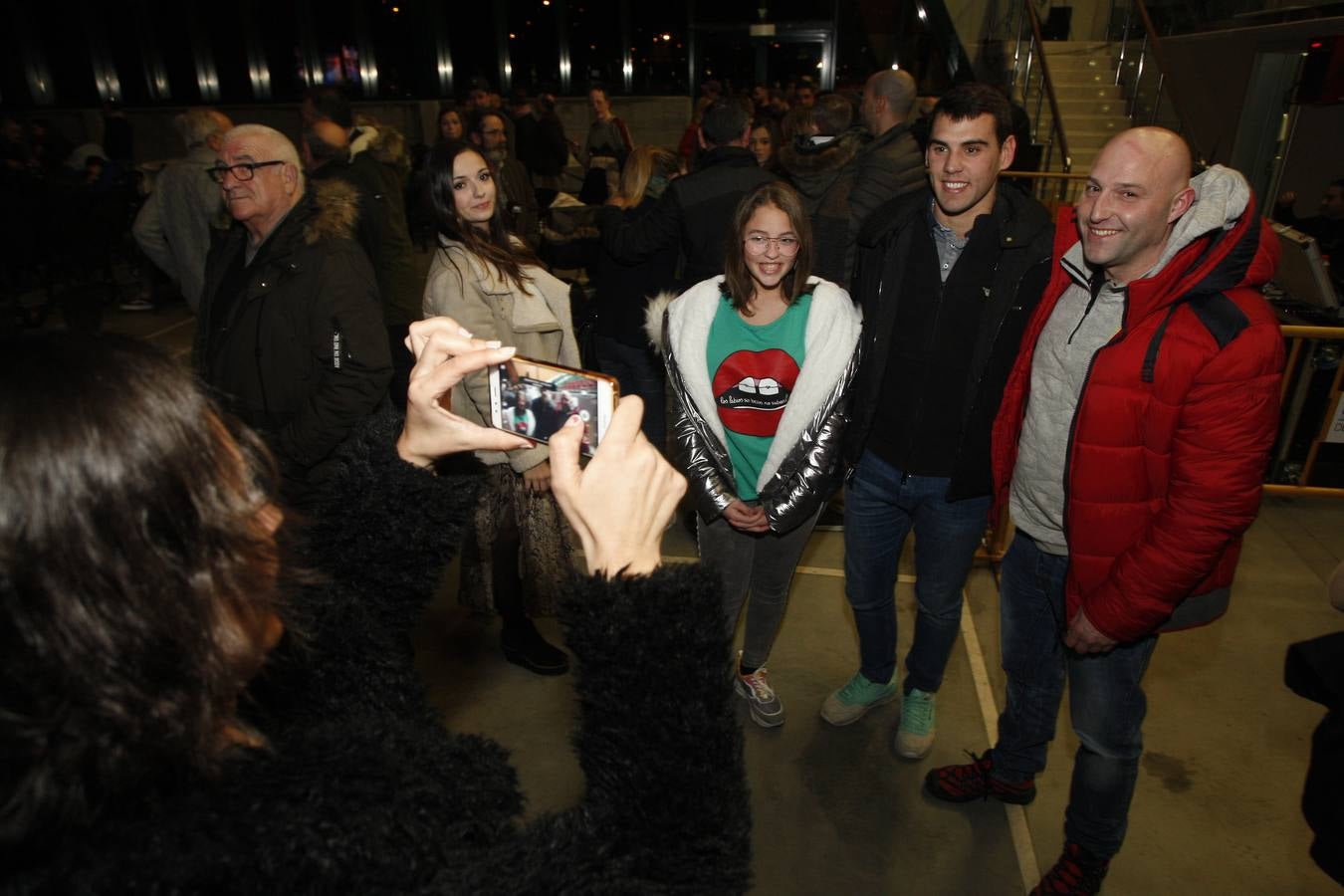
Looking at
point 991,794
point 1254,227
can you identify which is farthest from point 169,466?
point 991,794

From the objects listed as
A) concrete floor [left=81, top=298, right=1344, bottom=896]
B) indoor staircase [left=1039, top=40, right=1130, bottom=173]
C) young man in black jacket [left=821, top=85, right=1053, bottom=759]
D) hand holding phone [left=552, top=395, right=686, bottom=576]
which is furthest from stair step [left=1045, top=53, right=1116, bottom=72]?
hand holding phone [left=552, top=395, right=686, bottom=576]

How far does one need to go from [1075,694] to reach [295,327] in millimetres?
2579

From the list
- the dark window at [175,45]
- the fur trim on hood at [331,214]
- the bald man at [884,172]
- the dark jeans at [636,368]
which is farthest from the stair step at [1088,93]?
the dark window at [175,45]

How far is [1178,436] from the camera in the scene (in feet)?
5.67

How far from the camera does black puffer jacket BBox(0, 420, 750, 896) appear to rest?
67 centimetres

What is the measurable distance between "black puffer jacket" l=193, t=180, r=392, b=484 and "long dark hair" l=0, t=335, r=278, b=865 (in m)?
1.85

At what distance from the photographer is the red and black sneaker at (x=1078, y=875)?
7.04 feet

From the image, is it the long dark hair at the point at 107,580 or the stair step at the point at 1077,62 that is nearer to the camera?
the long dark hair at the point at 107,580

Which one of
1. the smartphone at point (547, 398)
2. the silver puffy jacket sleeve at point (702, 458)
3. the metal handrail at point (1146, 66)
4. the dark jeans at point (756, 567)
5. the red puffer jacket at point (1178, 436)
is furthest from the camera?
the metal handrail at point (1146, 66)

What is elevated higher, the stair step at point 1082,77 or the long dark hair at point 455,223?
the stair step at point 1082,77

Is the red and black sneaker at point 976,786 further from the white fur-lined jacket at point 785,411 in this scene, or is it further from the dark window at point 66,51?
the dark window at point 66,51

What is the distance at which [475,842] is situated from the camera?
0.92 metres

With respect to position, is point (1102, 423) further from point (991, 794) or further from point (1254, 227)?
point (991, 794)

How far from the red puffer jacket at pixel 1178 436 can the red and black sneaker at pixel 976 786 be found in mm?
912
